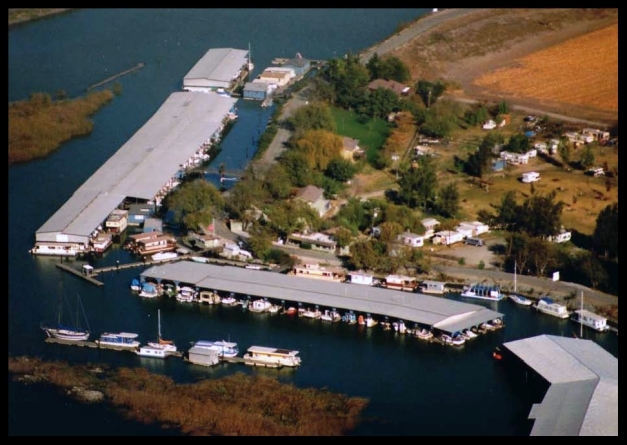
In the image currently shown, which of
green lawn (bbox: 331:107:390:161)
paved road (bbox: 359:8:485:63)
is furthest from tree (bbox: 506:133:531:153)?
paved road (bbox: 359:8:485:63)

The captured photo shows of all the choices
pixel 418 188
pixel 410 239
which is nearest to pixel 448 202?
pixel 418 188

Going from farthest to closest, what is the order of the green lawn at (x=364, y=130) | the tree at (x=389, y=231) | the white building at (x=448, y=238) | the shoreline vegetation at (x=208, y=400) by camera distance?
the green lawn at (x=364, y=130), the white building at (x=448, y=238), the tree at (x=389, y=231), the shoreline vegetation at (x=208, y=400)

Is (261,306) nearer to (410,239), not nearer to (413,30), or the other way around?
(410,239)

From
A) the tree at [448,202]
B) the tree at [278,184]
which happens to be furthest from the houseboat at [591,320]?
the tree at [278,184]

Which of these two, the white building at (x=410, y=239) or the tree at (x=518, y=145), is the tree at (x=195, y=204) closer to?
the white building at (x=410, y=239)

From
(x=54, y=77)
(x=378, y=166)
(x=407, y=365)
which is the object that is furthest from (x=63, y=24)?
(x=407, y=365)

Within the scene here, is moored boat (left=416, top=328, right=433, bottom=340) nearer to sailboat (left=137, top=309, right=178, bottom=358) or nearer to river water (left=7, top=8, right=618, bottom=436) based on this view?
river water (left=7, top=8, right=618, bottom=436)
